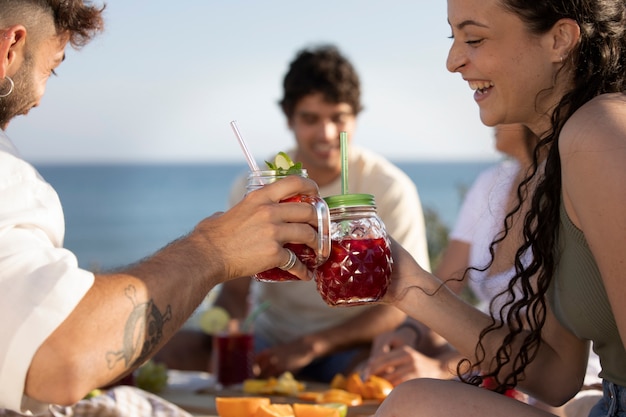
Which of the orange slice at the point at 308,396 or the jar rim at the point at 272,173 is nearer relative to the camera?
the jar rim at the point at 272,173

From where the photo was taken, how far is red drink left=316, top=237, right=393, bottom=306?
2.39m

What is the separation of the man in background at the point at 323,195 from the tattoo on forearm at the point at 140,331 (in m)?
2.61

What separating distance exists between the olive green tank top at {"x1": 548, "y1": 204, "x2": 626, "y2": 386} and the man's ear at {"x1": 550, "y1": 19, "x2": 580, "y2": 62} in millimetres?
455

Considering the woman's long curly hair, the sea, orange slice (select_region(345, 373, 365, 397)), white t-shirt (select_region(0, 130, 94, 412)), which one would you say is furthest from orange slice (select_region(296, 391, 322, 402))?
the sea

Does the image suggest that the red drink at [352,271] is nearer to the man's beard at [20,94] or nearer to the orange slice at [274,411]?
the orange slice at [274,411]

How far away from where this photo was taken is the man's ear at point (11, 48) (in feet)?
7.44

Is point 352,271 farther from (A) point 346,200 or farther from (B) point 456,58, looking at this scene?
(B) point 456,58

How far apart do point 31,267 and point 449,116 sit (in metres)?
48.8

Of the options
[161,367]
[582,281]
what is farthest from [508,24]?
[161,367]

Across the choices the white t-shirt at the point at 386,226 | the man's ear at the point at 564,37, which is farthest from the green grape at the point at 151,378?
the man's ear at the point at 564,37

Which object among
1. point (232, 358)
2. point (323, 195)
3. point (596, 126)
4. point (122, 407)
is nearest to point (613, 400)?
point (596, 126)

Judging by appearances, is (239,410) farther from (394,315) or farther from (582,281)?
(394,315)

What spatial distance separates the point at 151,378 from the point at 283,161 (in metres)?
1.83

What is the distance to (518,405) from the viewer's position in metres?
2.17
